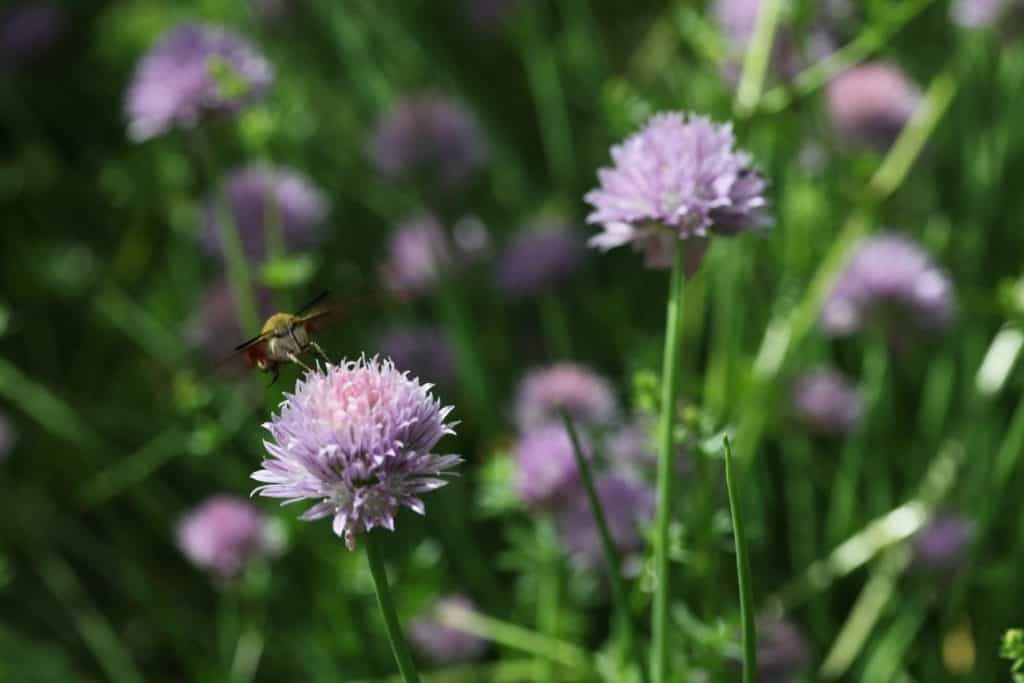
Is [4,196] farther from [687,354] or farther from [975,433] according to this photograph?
[975,433]

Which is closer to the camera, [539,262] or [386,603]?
[386,603]

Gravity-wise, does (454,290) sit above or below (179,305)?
below

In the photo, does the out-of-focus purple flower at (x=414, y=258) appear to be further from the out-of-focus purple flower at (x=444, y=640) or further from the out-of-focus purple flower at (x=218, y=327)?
the out-of-focus purple flower at (x=444, y=640)

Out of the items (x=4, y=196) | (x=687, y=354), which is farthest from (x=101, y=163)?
(x=687, y=354)

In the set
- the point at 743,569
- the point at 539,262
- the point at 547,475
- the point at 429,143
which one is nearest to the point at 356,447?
the point at 743,569

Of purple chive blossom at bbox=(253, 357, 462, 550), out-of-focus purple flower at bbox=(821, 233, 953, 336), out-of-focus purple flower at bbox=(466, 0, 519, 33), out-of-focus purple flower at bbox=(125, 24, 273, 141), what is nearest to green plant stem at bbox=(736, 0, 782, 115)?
out-of-focus purple flower at bbox=(821, 233, 953, 336)

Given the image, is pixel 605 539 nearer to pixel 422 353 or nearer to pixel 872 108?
pixel 422 353

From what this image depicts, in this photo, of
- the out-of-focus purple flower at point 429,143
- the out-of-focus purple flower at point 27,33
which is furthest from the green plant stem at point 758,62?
the out-of-focus purple flower at point 27,33
